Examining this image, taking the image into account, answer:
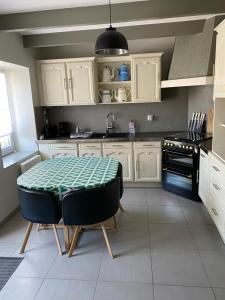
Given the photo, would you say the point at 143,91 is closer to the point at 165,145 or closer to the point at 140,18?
the point at 165,145

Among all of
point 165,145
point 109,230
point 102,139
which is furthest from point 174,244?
point 102,139

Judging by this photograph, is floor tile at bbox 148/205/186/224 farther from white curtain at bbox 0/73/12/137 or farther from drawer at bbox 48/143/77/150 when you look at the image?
white curtain at bbox 0/73/12/137

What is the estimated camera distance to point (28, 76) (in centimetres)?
388

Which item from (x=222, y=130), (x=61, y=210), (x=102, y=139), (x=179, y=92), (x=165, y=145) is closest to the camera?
(x=61, y=210)

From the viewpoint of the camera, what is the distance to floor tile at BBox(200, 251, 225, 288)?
2027mm

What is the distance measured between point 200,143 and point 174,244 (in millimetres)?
1431

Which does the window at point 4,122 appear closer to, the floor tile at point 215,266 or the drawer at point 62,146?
the drawer at point 62,146

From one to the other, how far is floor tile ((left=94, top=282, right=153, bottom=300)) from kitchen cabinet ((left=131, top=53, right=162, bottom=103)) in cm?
283

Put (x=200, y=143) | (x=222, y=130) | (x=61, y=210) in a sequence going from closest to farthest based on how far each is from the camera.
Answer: (x=61, y=210) < (x=222, y=130) < (x=200, y=143)

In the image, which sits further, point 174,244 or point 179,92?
point 179,92

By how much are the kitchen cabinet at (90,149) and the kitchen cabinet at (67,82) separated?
0.74m

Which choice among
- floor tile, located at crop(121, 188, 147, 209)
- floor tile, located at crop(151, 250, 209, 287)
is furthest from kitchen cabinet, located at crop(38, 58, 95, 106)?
floor tile, located at crop(151, 250, 209, 287)

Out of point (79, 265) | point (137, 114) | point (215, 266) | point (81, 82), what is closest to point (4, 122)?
point (81, 82)

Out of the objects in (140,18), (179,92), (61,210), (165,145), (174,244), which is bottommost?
(174,244)
